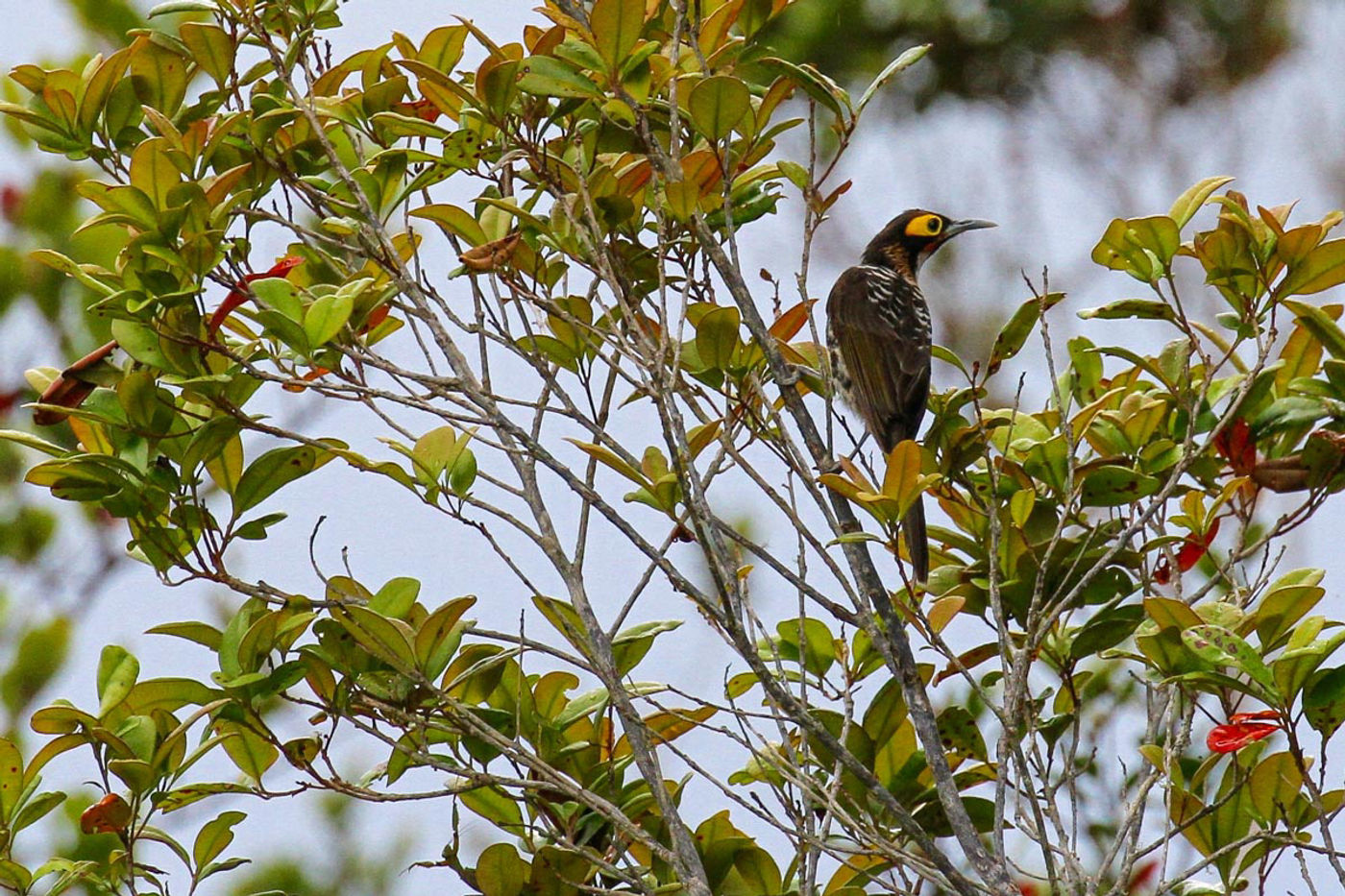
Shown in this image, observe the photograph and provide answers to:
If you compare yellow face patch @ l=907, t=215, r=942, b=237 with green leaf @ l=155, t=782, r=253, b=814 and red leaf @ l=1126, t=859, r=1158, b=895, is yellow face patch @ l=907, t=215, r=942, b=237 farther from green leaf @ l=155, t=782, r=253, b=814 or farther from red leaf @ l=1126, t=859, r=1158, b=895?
green leaf @ l=155, t=782, r=253, b=814

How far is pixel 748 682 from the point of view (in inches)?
91.7

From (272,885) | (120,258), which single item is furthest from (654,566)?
(272,885)

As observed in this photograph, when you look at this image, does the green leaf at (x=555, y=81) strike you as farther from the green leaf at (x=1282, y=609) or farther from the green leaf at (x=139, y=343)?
the green leaf at (x=1282, y=609)

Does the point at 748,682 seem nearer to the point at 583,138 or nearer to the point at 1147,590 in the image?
the point at 1147,590

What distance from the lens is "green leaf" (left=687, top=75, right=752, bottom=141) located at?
2045mm

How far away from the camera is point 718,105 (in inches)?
81.7

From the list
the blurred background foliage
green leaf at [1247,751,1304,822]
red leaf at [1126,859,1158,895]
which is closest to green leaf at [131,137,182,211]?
green leaf at [1247,751,1304,822]

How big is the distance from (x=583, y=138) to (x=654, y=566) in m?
0.64

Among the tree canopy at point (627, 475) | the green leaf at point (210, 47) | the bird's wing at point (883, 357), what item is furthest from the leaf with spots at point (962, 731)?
the bird's wing at point (883, 357)

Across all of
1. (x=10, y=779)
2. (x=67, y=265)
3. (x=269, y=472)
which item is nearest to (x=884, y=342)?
(x=269, y=472)

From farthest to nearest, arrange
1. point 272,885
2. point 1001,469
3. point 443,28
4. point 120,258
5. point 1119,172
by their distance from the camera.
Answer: point 1119,172 → point 272,885 → point 443,28 → point 1001,469 → point 120,258

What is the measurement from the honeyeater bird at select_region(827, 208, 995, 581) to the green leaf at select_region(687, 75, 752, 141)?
146 cm

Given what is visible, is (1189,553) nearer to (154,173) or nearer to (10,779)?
(154,173)

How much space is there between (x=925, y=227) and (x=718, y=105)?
262 centimetres
